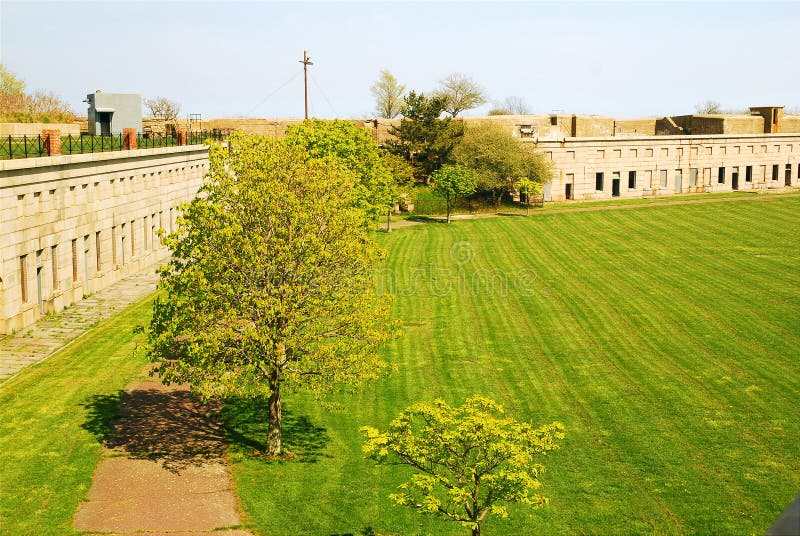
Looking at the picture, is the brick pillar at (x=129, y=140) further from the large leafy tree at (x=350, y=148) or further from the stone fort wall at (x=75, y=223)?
the large leafy tree at (x=350, y=148)

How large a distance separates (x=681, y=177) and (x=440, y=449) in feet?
279

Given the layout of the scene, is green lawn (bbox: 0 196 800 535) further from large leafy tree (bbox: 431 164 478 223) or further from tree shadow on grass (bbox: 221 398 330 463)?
large leafy tree (bbox: 431 164 478 223)

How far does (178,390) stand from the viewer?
31.5m

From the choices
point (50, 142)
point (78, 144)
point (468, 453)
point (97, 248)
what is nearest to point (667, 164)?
point (97, 248)

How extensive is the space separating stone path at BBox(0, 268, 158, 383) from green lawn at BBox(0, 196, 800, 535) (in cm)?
85

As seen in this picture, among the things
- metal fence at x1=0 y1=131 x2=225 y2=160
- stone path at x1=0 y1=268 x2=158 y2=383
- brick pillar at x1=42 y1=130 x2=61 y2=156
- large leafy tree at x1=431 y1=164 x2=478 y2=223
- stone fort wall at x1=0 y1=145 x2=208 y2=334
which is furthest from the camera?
large leafy tree at x1=431 y1=164 x2=478 y2=223

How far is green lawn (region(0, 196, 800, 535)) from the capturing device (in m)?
23.2

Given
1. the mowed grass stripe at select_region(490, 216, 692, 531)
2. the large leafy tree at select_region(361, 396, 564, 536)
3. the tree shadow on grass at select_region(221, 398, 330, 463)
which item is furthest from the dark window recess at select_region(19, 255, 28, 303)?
the mowed grass stripe at select_region(490, 216, 692, 531)

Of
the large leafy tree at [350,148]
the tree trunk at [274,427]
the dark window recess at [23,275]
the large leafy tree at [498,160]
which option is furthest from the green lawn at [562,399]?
the large leafy tree at [498,160]

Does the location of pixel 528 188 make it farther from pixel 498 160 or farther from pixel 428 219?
pixel 428 219

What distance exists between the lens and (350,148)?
55.5 meters

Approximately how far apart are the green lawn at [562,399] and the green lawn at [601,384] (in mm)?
96

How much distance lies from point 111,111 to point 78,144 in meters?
17.9

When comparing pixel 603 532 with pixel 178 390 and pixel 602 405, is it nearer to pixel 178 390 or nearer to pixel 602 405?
pixel 602 405
